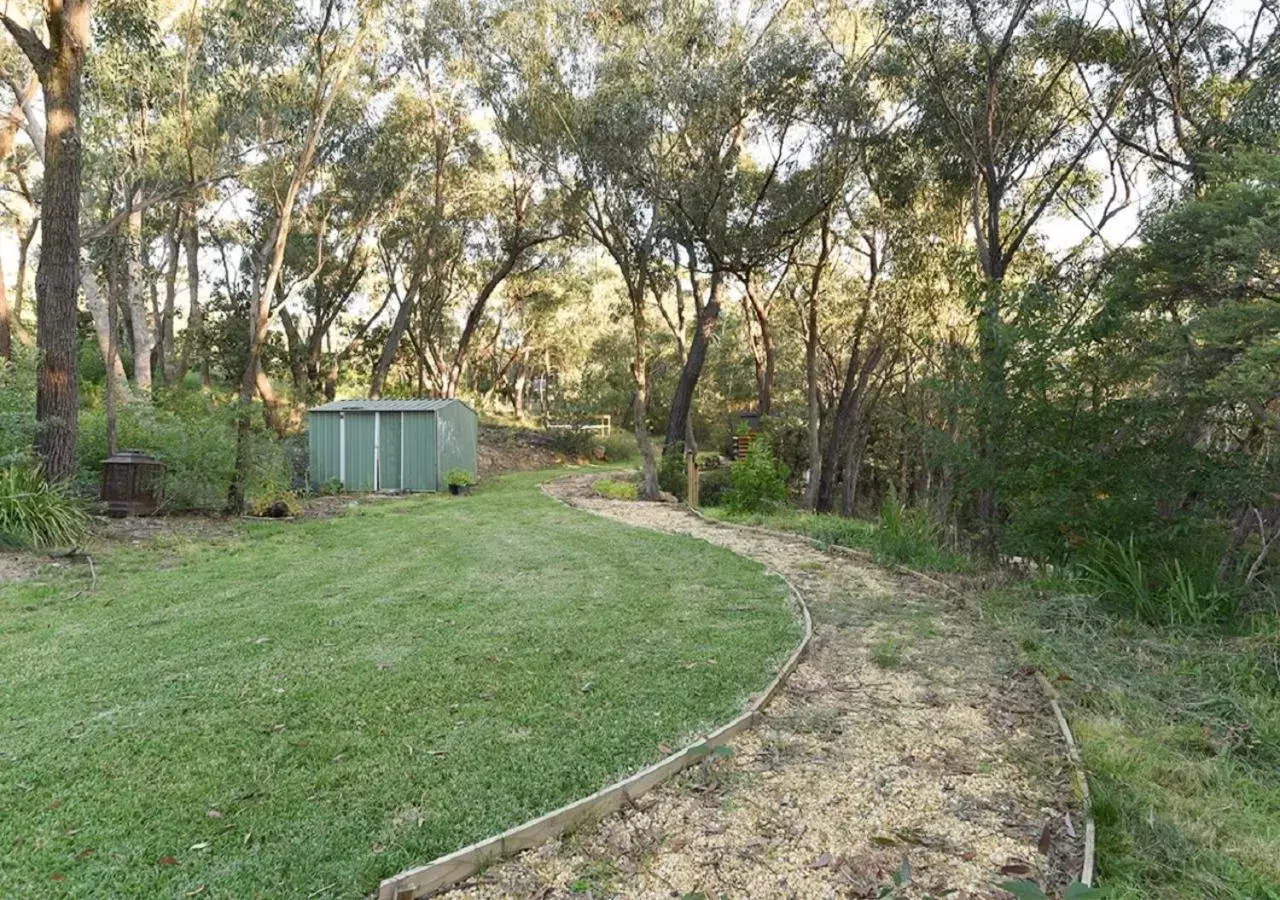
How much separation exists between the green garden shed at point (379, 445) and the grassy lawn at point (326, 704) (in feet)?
22.2

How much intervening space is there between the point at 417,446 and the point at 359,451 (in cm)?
103

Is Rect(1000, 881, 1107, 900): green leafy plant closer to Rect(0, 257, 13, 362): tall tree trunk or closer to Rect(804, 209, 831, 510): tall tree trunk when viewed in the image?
Rect(804, 209, 831, 510): tall tree trunk

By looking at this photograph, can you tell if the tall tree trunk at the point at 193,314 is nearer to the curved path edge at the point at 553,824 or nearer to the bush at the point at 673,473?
the bush at the point at 673,473

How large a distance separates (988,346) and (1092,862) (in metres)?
4.62

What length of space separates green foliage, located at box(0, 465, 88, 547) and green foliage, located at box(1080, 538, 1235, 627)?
846 cm

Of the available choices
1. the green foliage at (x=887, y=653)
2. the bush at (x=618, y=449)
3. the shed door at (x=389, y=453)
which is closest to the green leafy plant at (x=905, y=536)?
the green foliage at (x=887, y=653)

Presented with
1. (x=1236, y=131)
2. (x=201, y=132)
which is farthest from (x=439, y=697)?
(x=201, y=132)

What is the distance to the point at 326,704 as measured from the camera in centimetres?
302

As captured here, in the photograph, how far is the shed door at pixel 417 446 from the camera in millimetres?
12859

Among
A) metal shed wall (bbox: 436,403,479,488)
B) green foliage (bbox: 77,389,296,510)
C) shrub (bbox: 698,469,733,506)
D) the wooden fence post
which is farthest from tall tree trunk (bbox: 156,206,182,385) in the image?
the wooden fence post

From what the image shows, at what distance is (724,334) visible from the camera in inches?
973

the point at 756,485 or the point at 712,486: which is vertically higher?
the point at 756,485

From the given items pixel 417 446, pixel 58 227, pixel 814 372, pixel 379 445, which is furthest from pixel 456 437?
pixel 58 227

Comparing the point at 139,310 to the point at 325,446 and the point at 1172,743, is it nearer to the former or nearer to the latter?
the point at 325,446
